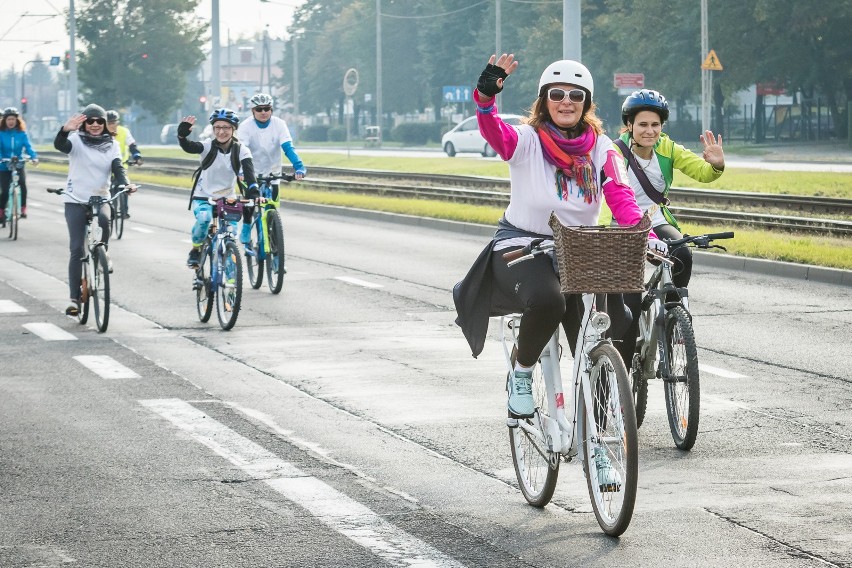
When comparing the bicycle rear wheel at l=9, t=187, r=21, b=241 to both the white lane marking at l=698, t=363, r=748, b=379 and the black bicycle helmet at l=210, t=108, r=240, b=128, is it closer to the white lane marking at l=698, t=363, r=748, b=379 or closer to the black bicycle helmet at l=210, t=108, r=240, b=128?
the black bicycle helmet at l=210, t=108, r=240, b=128

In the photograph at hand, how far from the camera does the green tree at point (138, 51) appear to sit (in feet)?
299

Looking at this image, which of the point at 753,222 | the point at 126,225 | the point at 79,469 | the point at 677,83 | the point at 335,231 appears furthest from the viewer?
the point at 677,83

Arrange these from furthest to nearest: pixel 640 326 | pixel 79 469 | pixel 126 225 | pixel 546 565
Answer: pixel 126 225
pixel 640 326
pixel 79 469
pixel 546 565

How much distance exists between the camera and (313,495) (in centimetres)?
668

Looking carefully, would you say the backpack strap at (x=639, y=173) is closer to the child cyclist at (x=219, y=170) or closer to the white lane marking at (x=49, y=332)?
the white lane marking at (x=49, y=332)

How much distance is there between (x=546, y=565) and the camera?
5531 millimetres

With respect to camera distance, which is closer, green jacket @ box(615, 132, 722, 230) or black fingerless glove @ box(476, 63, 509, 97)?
black fingerless glove @ box(476, 63, 509, 97)

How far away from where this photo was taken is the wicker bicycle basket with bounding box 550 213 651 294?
18.4 ft

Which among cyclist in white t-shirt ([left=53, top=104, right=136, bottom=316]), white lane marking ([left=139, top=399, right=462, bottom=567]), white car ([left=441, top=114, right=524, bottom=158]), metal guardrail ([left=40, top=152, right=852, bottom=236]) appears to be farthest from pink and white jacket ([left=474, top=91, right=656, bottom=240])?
white car ([left=441, top=114, right=524, bottom=158])

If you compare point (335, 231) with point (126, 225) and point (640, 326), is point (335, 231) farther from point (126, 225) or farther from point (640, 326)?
point (640, 326)

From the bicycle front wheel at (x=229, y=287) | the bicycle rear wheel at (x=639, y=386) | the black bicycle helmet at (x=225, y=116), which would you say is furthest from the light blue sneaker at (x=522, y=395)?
the black bicycle helmet at (x=225, y=116)

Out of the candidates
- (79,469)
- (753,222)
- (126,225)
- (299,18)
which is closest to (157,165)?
(126,225)

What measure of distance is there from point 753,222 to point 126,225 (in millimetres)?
10591

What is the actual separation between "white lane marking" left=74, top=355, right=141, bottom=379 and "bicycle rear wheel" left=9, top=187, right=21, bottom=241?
517 inches
